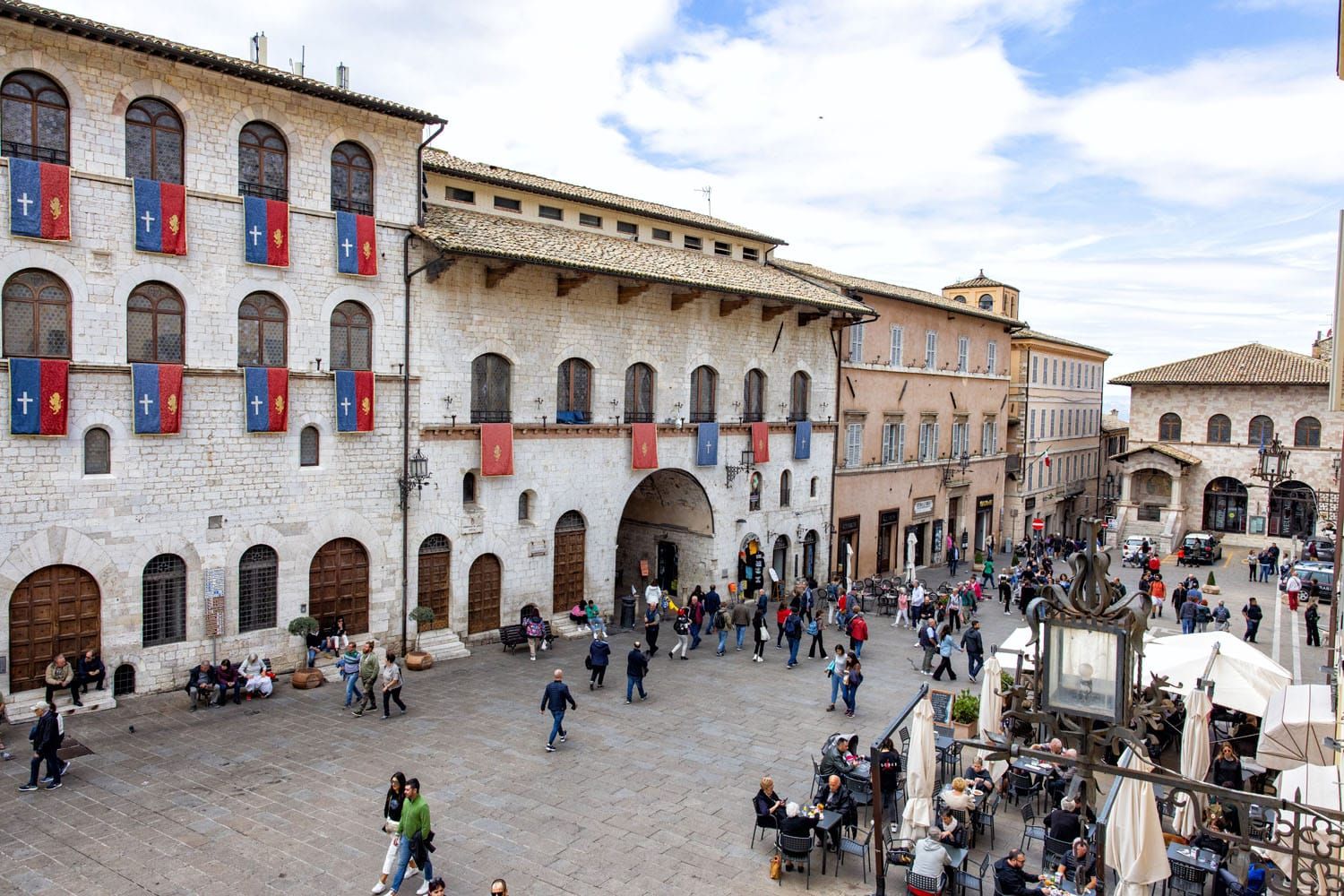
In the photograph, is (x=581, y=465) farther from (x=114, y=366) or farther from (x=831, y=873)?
(x=831, y=873)

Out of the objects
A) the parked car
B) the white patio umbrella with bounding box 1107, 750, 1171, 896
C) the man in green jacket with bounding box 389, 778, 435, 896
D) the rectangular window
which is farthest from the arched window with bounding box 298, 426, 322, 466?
the parked car

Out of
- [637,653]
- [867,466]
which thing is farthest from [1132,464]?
[637,653]

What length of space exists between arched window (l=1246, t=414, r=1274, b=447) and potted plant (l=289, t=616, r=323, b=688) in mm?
50244

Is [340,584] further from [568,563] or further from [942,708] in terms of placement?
[942,708]

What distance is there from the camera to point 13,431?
52.3 feet

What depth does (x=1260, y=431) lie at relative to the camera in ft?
166

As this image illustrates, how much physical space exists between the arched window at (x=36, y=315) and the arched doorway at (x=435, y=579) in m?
8.48

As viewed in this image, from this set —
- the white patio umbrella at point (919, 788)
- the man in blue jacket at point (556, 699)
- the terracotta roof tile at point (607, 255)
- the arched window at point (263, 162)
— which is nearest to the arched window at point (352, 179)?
the arched window at point (263, 162)

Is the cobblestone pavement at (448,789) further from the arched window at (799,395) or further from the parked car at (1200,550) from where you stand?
the parked car at (1200,550)

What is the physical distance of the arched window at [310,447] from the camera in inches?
778

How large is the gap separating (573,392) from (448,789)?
41.0 feet

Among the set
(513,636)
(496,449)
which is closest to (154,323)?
(496,449)

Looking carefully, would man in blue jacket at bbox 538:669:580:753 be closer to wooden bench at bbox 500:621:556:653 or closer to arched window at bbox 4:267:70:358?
wooden bench at bbox 500:621:556:653

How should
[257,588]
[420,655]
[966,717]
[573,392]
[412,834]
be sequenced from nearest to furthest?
[412,834] < [966,717] < [257,588] < [420,655] < [573,392]
